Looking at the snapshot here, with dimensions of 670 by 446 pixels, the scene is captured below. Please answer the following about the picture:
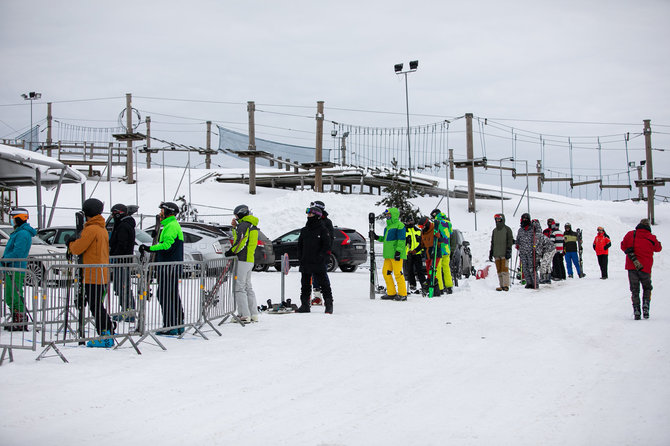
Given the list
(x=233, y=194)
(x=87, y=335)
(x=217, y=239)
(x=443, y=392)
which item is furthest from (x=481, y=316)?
(x=233, y=194)

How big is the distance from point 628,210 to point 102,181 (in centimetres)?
3464

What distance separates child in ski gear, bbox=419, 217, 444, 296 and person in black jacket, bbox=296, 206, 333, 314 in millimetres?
3500

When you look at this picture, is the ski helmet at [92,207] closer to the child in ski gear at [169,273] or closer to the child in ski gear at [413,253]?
the child in ski gear at [169,273]

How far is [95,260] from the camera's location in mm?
8180

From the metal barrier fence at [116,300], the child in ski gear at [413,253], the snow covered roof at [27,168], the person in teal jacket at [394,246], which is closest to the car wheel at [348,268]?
the child in ski gear at [413,253]

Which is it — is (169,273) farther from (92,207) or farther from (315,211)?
(315,211)

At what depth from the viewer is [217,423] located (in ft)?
16.7

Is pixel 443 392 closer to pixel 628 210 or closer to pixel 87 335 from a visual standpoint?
pixel 87 335

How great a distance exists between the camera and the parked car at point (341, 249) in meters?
20.6

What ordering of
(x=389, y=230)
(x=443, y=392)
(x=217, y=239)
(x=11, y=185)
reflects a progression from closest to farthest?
(x=443, y=392)
(x=389, y=230)
(x=217, y=239)
(x=11, y=185)

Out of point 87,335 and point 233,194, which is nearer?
point 87,335

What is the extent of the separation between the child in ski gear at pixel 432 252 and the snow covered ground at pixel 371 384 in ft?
8.04

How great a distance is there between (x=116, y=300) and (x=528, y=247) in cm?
1054

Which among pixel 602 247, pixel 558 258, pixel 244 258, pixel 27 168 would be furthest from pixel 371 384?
pixel 27 168
